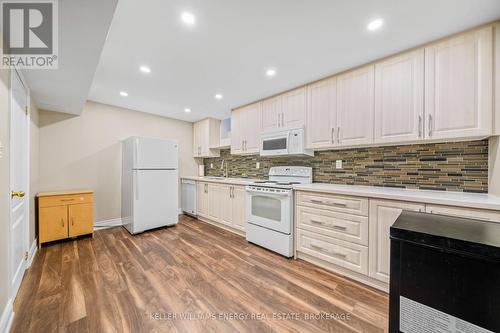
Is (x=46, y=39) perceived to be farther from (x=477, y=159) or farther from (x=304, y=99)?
(x=477, y=159)

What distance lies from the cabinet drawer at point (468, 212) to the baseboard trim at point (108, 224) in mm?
4654

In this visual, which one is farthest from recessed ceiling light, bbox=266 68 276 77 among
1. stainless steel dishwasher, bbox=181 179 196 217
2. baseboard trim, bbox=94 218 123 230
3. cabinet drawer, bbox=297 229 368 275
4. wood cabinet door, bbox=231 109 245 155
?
baseboard trim, bbox=94 218 123 230

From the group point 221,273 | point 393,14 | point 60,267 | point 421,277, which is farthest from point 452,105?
point 60,267

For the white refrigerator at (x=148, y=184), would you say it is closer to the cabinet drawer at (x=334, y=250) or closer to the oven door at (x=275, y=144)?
the oven door at (x=275, y=144)

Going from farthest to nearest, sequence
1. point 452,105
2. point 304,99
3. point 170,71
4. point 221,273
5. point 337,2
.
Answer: point 304,99 → point 170,71 → point 221,273 → point 452,105 → point 337,2

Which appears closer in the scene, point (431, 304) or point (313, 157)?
point (431, 304)

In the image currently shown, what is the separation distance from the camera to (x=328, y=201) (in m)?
2.19

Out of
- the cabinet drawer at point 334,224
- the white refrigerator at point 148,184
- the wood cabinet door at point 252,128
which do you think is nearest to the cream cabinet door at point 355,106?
the cabinet drawer at point 334,224

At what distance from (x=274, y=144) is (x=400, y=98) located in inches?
63.6

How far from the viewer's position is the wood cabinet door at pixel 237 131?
12.5ft

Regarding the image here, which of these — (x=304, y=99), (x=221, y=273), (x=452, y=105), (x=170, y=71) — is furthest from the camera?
(x=304, y=99)

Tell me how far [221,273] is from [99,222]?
290 cm

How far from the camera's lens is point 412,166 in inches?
85.0

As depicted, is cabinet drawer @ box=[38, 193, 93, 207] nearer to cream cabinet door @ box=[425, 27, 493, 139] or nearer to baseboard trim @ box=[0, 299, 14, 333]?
baseboard trim @ box=[0, 299, 14, 333]
